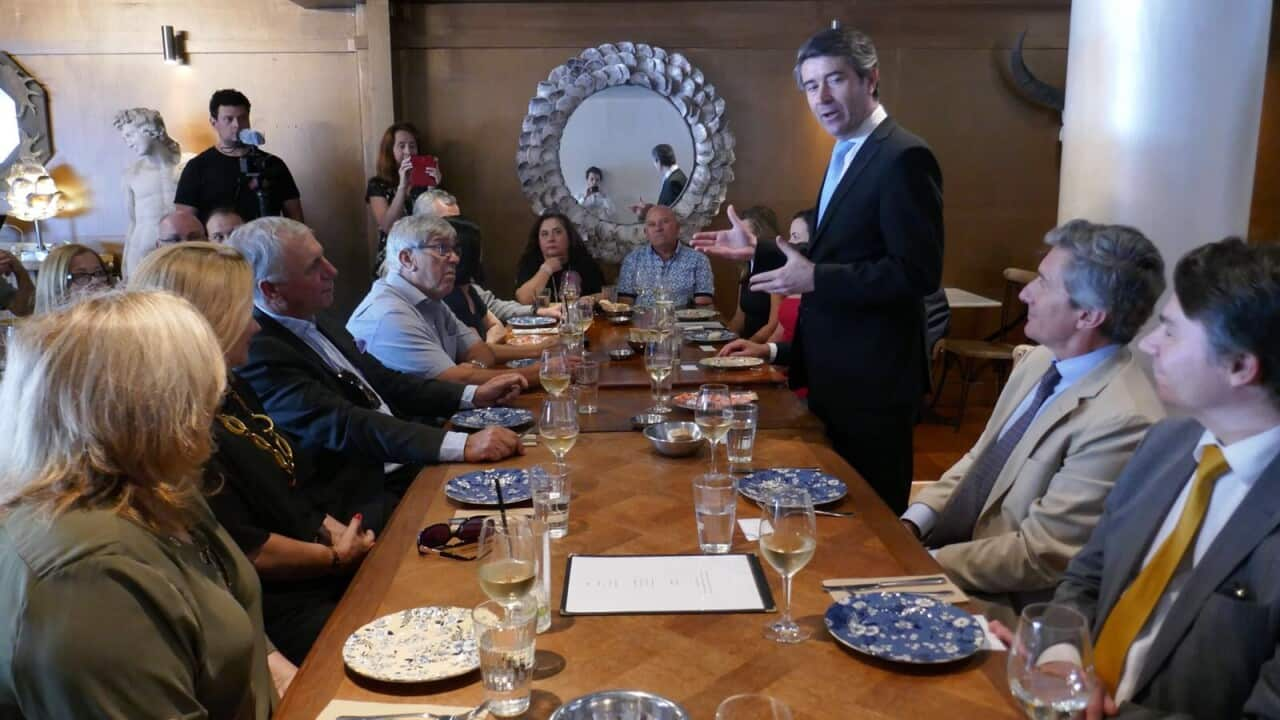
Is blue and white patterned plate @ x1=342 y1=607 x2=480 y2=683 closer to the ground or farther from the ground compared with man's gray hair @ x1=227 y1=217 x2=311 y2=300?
closer to the ground

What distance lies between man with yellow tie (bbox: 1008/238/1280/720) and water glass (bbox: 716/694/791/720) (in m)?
0.59

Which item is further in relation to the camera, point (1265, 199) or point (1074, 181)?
point (1265, 199)

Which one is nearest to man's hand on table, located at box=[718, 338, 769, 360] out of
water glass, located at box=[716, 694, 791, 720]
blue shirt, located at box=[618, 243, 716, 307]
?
blue shirt, located at box=[618, 243, 716, 307]

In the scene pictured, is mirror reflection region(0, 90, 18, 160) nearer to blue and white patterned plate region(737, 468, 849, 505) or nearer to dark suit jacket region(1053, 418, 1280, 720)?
blue and white patterned plate region(737, 468, 849, 505)

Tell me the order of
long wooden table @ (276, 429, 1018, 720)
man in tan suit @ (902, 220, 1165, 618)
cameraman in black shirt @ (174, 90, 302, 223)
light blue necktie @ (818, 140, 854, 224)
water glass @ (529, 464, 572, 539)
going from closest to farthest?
long wooden table @ (276, 429, 1018, 720), water glass @ (529, 464, 572, 539), man in tan suit @ (902, 220, 1165, 618), light blue necktie @ (818, 140, 854, 224), cameraman in black shirt @ (174, 90, 302, 223)

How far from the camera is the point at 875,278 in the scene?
2.66 metres

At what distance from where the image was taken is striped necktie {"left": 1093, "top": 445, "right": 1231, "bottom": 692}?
1460mm

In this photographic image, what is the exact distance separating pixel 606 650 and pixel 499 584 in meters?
0.18

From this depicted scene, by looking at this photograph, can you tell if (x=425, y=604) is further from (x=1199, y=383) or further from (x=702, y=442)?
(x=1199, y=383)

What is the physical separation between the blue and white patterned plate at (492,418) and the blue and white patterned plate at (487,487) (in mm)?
434

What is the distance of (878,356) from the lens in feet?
9.20

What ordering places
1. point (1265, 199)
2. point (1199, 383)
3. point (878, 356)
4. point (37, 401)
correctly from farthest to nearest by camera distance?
1. point (1265, 199)
2. point (878, 356)
3. point (1199, 383)
4. point (37, 401)

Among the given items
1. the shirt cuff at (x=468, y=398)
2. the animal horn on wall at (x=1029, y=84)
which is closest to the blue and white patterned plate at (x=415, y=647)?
the shirt cuff at (x=468, y=398)


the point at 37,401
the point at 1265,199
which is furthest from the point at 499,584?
the point at 1265,199
